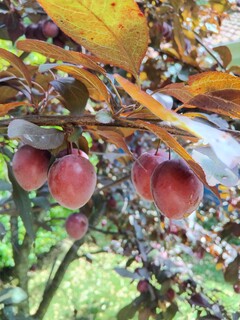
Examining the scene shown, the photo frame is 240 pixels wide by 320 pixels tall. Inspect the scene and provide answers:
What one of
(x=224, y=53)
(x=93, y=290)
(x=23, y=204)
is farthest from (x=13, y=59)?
(x=93, y=290)

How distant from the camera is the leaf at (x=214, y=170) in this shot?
1.59ft

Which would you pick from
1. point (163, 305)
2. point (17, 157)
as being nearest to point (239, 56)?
point (163, 305)

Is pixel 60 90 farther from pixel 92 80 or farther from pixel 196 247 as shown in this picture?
pixel 196 247

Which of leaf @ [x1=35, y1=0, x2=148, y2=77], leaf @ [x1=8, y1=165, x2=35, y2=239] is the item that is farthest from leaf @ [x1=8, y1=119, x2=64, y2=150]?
leaf @ [x1=8, y1=165, x2=35, y2=239]

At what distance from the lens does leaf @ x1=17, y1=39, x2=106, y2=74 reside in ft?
1.74

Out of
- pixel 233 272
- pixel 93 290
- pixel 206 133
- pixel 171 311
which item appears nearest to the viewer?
pixel 206 133

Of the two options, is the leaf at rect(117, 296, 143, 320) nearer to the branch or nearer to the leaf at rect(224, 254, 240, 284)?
the leaf at rect(224, 254, 240, 284)

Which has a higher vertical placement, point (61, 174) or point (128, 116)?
point (128, 116)

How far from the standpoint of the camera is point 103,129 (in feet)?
2.05

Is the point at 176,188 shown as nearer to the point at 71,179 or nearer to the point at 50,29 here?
the point at 71,179

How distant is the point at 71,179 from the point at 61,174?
0.02 meters

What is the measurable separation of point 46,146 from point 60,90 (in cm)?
9

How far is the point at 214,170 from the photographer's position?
1.61ft

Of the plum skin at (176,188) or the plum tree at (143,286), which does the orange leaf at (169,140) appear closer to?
the plum skin at (176,188)
